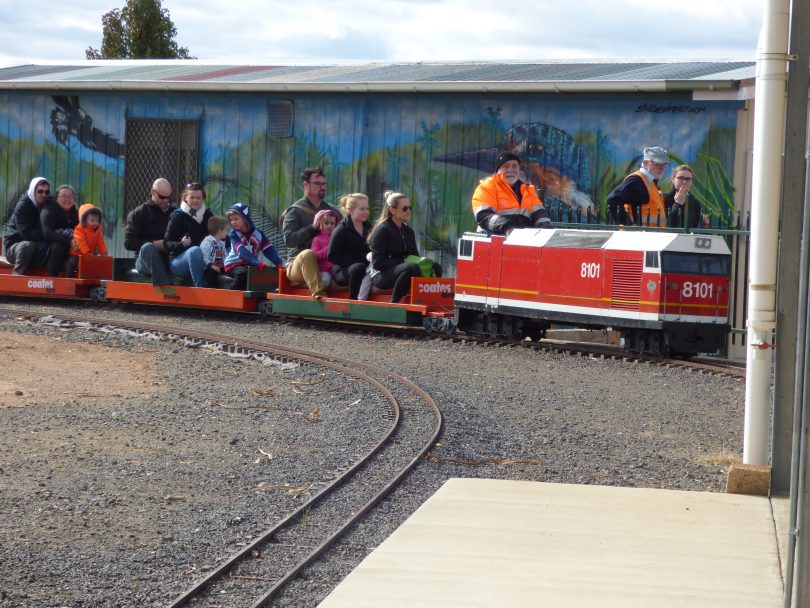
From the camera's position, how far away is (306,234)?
15.6 metres

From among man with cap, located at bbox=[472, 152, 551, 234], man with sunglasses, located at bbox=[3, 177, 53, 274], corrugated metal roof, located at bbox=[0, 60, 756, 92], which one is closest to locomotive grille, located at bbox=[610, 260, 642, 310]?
man with cap, located at bbox=[472, 152, 551, 234]

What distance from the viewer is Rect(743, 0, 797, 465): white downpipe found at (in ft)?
20.9

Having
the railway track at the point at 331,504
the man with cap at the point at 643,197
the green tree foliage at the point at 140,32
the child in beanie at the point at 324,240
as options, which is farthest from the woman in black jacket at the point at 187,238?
the green tree foliage at the point at 140,32

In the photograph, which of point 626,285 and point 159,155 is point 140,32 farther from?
point 626,285

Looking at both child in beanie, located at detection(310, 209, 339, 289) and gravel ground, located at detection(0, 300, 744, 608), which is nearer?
gravel ground, located at detection(0, 300, 744, 608)

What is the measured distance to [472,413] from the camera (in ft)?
30.9

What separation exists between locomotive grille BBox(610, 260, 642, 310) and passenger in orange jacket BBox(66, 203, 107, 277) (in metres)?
8.15

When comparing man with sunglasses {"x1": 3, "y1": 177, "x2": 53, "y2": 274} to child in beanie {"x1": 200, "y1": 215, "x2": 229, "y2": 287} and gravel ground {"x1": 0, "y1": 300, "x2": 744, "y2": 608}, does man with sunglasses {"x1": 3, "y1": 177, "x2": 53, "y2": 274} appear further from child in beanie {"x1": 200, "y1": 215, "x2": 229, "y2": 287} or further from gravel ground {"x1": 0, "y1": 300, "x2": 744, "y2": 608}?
gravel ground {"x1": 0, "y1": 300, "x2": 744, "y2": 608}

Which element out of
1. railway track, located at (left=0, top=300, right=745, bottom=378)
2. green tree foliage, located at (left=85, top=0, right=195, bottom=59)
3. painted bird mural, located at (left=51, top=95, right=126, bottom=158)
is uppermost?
green tree foliage, located at (left=85, top=0, right=195, bottom=59)

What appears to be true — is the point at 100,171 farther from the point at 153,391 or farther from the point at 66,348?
the point at 153,391

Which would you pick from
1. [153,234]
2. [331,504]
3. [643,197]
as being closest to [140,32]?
[153,234]

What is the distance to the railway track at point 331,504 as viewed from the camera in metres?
5.27

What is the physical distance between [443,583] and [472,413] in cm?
445

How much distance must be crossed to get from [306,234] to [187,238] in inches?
71.8
